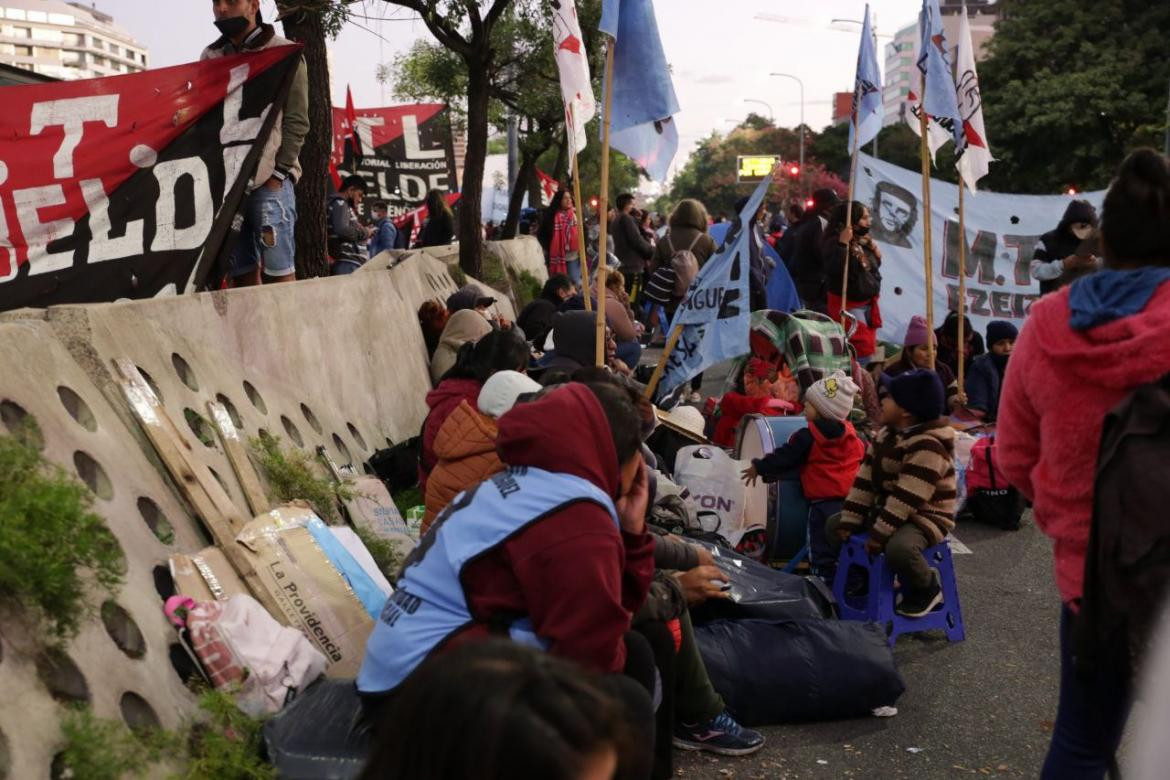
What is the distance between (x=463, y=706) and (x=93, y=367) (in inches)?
131

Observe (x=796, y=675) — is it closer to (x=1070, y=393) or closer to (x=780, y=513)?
(x=780, y=513)

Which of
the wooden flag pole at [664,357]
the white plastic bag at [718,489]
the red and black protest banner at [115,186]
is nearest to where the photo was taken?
the red and black protest banner at [115,186]

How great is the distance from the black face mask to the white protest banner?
22.5 ft

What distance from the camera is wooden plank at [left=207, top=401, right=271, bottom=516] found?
484 cm

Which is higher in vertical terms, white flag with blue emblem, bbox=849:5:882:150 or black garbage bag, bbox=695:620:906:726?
white flag with blue emblem, bbox=849:5:882:150

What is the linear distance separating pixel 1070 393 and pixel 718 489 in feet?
11.9

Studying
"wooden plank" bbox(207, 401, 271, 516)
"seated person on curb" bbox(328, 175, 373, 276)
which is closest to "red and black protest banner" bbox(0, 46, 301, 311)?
"wooden plank" bbox(207, 401, 271, 516)

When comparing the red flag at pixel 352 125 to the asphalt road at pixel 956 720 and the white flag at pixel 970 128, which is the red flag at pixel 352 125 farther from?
the asphalt road at pixel 956 720

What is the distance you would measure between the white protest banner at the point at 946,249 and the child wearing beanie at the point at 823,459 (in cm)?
633

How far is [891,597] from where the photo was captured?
559 cm

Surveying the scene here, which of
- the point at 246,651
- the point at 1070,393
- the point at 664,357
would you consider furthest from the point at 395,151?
the point at 1070,393

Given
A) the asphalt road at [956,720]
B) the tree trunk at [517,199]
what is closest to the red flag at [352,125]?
the tree trunk at [517,199]

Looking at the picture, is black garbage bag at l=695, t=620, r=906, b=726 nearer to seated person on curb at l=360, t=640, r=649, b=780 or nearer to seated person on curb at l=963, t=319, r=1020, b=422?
seated person on curb at l=360, t=640, r=649, b=780

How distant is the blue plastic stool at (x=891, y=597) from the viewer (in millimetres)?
5566
